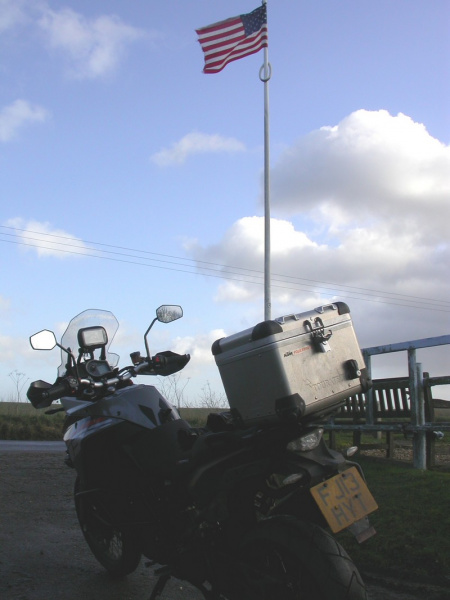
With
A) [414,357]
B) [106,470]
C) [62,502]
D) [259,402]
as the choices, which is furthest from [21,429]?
[259,402]

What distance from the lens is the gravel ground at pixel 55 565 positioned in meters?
4.54

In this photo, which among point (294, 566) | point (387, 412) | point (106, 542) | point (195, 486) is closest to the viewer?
point (294, 566)

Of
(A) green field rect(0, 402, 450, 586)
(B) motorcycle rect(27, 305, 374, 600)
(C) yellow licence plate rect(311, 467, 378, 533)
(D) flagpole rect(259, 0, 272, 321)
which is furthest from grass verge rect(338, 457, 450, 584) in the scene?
(D) flagpole rect(259, 0, 272, 321)

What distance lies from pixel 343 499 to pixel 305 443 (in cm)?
32

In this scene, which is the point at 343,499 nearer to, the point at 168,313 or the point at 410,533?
the point at 168,313

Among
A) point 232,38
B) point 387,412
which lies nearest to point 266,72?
point 232,38

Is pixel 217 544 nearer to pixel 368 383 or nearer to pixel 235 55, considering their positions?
pixel 368 383

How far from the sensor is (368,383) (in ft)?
12.7

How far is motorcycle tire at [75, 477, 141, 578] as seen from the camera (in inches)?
190

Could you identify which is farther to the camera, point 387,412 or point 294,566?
point 387,412

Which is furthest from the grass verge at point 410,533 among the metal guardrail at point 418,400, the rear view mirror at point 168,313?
the rear view mirror at point 168,313

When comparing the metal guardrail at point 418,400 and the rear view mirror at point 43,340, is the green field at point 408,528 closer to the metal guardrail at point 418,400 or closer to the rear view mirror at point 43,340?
the metal guardrail at point 418,400

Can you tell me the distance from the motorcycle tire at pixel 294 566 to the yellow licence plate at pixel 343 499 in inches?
3.5

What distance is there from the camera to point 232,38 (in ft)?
63.8
